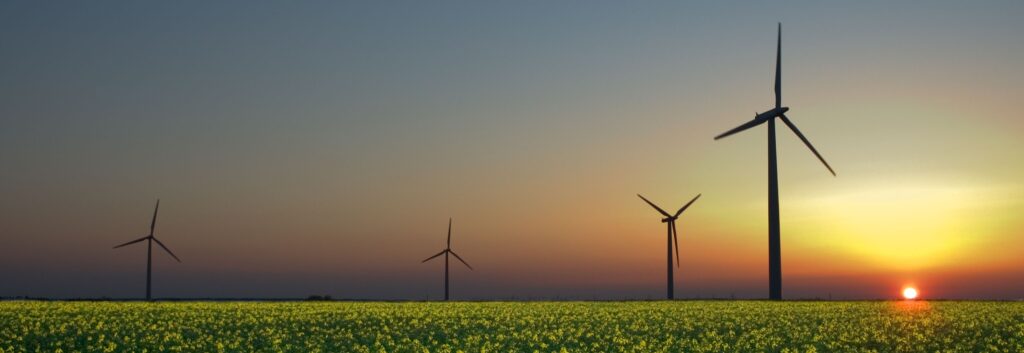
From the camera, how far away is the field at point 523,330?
40344 mm

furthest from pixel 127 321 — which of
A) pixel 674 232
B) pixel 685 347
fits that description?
pixel 674 232

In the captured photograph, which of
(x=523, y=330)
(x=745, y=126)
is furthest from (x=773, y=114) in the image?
(x=523, y=330)

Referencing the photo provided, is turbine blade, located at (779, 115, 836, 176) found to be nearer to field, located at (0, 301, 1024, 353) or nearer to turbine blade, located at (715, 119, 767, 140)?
turbine blade, located at (715, 119, 767, 140)

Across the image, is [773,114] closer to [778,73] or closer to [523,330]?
[778,73]

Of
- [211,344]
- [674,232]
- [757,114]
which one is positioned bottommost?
[211,344]

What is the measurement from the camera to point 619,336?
4391cm

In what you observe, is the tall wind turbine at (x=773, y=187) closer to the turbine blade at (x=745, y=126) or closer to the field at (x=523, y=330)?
the turbine blade at (x=745, y=126)

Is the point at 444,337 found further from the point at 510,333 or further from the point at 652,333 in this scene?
the point at 652,333

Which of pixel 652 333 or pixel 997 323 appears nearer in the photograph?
pixel 652 333

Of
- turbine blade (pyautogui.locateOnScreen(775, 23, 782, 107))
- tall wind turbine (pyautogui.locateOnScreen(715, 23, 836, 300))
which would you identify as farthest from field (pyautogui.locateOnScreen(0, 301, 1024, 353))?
turbine blade (pyautogui.locateOnScreen(775, 23, 782, 107))

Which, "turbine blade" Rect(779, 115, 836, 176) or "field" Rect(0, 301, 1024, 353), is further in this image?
"turbine blade" Rect(779, 115, 836, 176)

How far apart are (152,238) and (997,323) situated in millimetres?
105117

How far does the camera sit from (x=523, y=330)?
4688 cm

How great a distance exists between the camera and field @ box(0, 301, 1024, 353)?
40.3 metres
